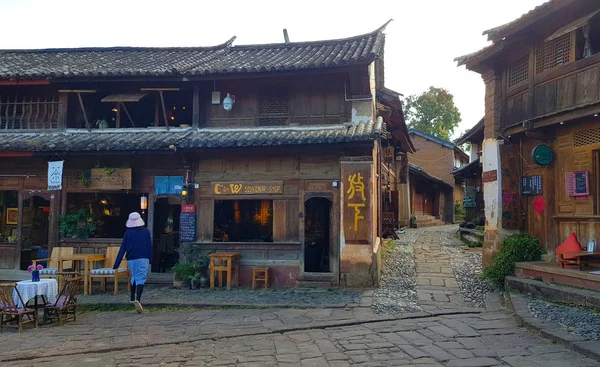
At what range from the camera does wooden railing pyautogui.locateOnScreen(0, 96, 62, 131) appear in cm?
1239

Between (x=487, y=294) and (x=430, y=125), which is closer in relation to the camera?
(x=487, y=294)

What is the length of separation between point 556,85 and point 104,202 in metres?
12.2

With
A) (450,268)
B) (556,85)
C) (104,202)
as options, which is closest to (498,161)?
(556,85)

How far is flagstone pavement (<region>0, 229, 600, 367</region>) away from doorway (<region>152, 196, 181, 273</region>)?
411 cm

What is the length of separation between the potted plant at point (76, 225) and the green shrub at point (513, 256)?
10.1 metres

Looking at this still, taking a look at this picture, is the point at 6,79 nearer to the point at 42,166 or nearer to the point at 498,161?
the point at 42,166

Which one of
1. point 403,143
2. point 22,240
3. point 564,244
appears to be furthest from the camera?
point 403,143

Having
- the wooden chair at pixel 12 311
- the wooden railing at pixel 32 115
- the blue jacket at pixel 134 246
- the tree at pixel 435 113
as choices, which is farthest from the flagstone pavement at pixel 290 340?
the tree at pixel 435 113

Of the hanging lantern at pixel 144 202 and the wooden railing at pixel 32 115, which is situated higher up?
the wooden railing at pixel 32 115

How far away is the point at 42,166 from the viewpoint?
11.8 metres

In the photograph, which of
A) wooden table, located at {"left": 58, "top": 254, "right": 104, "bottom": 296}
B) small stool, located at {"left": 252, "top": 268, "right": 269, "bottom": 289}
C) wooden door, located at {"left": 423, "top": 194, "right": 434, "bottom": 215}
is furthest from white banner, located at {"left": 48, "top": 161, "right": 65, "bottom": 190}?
wooden door, located at {"left": 423, "top": 194, "right": 434, "bottom": 215}

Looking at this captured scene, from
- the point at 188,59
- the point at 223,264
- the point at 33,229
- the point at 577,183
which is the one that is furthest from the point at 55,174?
the point at 577,183

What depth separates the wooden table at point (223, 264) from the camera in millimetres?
10531

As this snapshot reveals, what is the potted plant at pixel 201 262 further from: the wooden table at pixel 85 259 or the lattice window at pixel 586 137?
the lattice window at pixel 586 137
